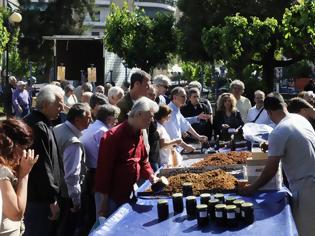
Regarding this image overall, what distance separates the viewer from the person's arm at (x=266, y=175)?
5.23 metres

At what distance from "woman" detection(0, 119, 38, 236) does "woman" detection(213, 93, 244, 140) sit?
6276 millimetres

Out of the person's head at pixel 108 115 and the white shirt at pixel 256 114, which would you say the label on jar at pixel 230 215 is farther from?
the white shirt at pixel 256 114

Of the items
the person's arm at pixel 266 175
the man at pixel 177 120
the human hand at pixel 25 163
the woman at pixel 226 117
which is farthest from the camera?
the woman at pixel 226 117

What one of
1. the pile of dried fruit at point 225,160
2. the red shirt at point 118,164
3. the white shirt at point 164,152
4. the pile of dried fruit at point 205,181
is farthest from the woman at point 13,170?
the white shirt at point 164,152

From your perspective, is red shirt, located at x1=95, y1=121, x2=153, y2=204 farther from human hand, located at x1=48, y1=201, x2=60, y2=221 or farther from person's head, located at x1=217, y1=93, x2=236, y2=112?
person's head, located at x1=217, y1=93, x2=236, y2=112

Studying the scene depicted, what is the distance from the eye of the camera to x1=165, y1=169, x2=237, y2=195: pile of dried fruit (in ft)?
18.2

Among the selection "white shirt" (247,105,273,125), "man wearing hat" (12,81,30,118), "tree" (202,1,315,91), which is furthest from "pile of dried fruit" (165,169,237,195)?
"man wearing hat" (12,81,30,118)

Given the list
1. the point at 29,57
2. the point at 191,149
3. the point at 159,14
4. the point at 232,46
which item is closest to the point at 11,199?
the point at 191,149

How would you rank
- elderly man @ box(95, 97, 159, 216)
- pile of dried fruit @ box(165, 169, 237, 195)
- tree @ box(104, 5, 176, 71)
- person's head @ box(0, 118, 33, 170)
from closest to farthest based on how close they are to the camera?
person's head @ box(0, 118, 33, 170), elderly man @ box(95, 97, 159, 216), pile of dried fruit @ box(165, 169, 237, 195), tree @ box(104, 5, 176, 71)

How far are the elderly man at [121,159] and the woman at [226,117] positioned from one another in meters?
4.76

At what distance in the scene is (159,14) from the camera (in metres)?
40.4

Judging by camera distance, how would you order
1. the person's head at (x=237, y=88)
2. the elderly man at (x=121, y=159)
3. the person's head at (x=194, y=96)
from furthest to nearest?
the person's head at (x=237, y=88)
the person's head at (x=194, y=96)
the elderly man at (x=121, y=159)

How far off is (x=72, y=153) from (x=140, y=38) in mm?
33887

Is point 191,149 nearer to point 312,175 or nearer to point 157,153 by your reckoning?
point 157,153
